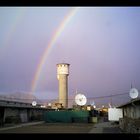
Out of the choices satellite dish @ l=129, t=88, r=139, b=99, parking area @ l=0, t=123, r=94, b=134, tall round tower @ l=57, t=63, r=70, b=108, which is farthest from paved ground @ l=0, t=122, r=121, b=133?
tall round tower @ l=57, t=63, r=70, b=108

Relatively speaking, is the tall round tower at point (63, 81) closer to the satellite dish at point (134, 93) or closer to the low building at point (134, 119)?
the satellite dish at point (134, 93)

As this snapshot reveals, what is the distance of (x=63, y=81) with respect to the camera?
101 meters

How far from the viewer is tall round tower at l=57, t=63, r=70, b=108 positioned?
10106 cm

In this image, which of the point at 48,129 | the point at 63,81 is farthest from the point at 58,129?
the point at 63,81

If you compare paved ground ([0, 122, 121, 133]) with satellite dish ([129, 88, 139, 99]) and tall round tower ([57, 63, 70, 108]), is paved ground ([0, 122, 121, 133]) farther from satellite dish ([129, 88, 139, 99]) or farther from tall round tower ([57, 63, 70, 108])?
tall round tower ([57, 63, 70, 108])

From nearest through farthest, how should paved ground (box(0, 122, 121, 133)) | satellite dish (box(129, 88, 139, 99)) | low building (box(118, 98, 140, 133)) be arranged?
low building (box(118, 98, 140, 133)) → paved ground (box(0, 122, 121, 133)) → satellite dish (box(129, 88, 139, 99))

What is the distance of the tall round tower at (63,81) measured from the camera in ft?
332

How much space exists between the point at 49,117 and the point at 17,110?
33.5 ft
